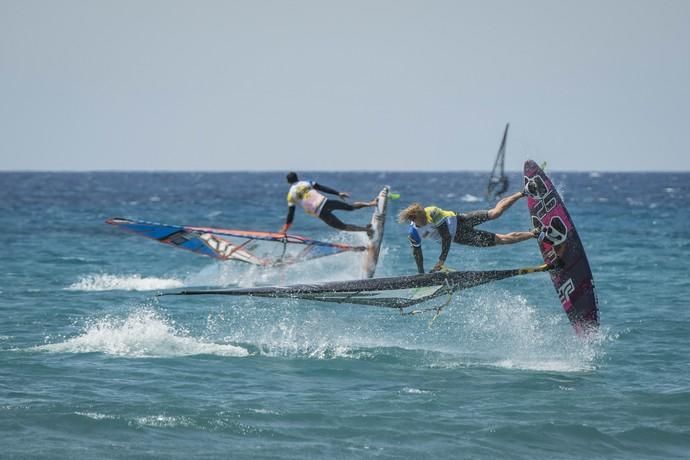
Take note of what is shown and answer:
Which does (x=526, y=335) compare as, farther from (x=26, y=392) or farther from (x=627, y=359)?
(x=26, y=392)

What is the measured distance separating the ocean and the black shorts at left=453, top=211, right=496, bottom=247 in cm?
188

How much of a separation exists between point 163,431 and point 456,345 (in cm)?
647

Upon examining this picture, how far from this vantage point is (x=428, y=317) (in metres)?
18.4

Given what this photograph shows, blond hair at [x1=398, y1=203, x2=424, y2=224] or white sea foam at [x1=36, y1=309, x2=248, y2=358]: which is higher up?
blond hair at [x1=398, y1=203, x2=424, y2=224]


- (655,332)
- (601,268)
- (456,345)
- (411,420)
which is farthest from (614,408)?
(601,268)

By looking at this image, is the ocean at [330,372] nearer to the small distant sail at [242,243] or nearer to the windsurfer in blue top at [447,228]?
the small distant sail at [242,243]

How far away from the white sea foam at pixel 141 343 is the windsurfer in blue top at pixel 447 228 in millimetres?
3476

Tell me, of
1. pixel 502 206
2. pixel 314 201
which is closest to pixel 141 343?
pixel 314 201

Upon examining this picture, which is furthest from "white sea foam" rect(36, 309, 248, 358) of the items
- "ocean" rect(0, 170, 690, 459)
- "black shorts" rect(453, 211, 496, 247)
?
"black shorts" rect(453, 211, 496, 247)

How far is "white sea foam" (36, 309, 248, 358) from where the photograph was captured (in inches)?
583

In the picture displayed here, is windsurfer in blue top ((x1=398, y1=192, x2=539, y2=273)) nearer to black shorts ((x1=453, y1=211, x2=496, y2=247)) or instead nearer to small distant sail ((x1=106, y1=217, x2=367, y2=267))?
black shorts ((x1=453, y1=211, x2=496, y2=247))

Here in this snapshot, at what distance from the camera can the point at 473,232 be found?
13961 mm

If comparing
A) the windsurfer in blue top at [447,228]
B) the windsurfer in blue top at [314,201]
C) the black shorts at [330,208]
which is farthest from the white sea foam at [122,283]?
the windsurfer in blue top at [447,228]

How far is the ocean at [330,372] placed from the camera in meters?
10.7
